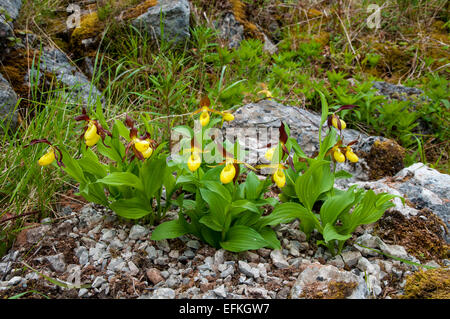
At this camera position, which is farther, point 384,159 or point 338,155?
point 384,159

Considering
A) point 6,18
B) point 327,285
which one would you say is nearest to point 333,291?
point 327,285

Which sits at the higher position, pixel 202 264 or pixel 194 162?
pixel 194 162

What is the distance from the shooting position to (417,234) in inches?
63.6

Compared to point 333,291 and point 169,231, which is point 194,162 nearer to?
point 169,231

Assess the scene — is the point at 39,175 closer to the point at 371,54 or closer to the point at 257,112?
the point at 257,112

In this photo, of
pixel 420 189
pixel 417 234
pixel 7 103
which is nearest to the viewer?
pixel 417 234

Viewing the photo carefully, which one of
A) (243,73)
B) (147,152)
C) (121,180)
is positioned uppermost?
(147,152)

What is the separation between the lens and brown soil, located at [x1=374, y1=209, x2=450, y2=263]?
5.10ft

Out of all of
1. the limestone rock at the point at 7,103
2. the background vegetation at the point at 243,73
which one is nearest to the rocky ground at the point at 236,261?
the background vegetation at the point at 243,73

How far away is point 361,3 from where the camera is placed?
470cm

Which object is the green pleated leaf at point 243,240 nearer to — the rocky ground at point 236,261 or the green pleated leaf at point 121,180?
the rocky ground at point 236,261

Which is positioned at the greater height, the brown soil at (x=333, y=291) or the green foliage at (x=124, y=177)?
the green foliage at (x=124, y=177)

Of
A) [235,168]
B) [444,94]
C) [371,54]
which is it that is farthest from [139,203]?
[371,54]

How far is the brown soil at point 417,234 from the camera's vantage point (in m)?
1.56
